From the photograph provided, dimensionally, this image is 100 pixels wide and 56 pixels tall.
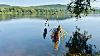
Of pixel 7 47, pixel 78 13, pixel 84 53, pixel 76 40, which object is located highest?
pixel 78 13

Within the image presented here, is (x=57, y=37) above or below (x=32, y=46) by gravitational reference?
above

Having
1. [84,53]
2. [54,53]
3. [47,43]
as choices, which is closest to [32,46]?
[47,43]

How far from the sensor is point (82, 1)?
47.0 feet

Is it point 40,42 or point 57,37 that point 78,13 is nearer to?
point 57,37

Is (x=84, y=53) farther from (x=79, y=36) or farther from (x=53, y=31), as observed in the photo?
(x=53, y=31)

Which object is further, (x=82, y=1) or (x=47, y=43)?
(x=47, y=43)

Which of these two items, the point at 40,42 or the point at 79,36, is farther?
the point at 40,42

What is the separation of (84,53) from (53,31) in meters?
2.32

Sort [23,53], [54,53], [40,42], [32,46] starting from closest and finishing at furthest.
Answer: [54,53], [23,53], [32,46], [40,42]

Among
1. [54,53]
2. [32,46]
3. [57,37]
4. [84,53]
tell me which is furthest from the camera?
[32,46]

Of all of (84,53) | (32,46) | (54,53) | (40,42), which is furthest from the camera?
(40,42)

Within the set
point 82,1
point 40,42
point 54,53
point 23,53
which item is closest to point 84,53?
point 82,1

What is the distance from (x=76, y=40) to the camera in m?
14.6

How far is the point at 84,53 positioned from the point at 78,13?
7.98ft
